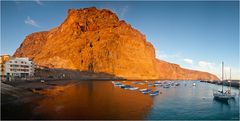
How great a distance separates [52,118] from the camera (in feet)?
90.1

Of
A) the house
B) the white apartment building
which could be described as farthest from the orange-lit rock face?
the house

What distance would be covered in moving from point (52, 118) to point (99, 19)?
573 feet

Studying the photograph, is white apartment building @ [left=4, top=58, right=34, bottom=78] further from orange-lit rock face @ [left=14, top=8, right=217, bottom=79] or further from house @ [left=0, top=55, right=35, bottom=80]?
orange-lit rock face @ [left=14, top=8, right=217, bottom=79]

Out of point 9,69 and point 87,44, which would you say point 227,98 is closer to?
point 9,69

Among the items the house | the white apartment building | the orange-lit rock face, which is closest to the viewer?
the house

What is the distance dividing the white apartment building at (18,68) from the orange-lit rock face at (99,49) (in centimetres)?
7122

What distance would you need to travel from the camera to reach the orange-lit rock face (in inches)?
6900

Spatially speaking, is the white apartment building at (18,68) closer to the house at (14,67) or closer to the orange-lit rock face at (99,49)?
the house at (14,67)

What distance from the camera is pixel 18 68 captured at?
85.1 m

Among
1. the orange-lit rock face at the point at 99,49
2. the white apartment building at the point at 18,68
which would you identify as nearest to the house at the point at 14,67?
the white apartment building at the point at 18,68

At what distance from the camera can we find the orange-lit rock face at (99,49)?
575 feet

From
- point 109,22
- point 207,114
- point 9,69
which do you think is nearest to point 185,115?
point 207,114

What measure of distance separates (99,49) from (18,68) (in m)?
99.5

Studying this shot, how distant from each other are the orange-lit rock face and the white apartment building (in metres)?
71.2
